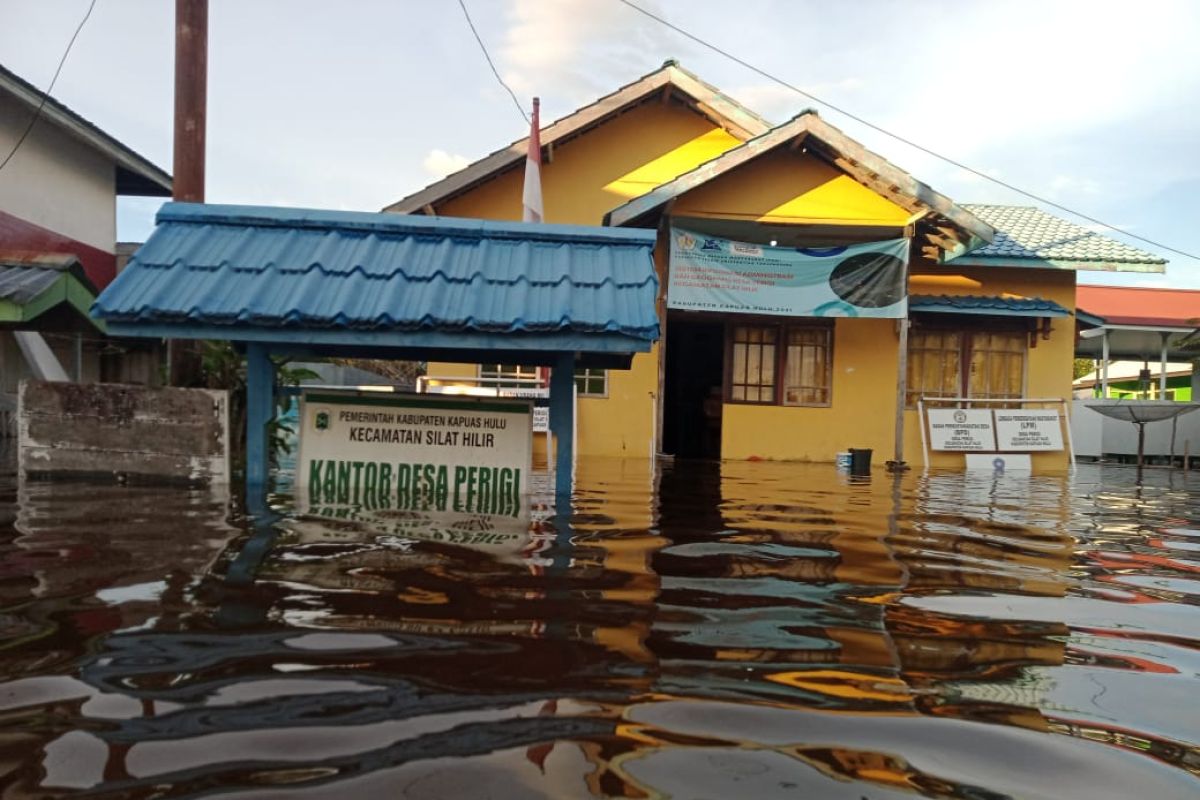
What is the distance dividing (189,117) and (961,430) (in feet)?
38.2

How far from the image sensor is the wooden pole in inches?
231

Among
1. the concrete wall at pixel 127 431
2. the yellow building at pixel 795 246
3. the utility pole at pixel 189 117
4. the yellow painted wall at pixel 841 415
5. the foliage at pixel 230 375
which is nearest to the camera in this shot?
the concrete wall at pixel 127 431

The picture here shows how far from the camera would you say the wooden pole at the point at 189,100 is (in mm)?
5863

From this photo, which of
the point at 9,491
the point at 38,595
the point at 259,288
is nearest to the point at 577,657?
the point at 38,595

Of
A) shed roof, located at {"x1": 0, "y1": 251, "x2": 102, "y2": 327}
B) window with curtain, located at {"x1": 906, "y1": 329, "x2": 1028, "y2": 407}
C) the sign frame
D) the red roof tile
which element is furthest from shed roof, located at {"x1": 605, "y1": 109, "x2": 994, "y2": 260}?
the red roof tile

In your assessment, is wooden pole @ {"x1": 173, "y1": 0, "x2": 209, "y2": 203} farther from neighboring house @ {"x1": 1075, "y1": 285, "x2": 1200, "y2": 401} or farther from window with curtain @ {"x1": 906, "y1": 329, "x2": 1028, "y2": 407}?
neighboring house @ {"x1": 1075, "y1": 285, "x2": 1200, "y2": 401}

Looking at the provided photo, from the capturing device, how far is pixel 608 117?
509 inches

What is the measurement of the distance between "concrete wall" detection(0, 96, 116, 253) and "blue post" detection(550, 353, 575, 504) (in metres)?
12.4

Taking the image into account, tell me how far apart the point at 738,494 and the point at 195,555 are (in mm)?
4908

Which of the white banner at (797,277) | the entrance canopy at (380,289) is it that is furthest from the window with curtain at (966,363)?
the entrance canopy at (380,289)

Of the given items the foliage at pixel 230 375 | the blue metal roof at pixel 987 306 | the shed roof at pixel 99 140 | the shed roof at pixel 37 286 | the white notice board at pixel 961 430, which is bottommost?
the white notice board at pixel 961 430

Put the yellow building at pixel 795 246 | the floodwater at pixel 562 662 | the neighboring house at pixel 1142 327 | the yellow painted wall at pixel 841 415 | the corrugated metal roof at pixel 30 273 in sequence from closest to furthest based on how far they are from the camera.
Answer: the floodwater at pixel 562 662 → the corrugated metal roof at pixel 30 273 → the yellow building at pixel 795 246 → the yellow painted wall at pixel 841 415 → the neighboring house at pixel 1142 327

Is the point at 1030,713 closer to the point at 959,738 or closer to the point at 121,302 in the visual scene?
the point at 959,738

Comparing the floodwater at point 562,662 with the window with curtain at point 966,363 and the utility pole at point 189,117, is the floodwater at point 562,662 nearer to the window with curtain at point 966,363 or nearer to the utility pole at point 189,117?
the utility pole at point 189,117
